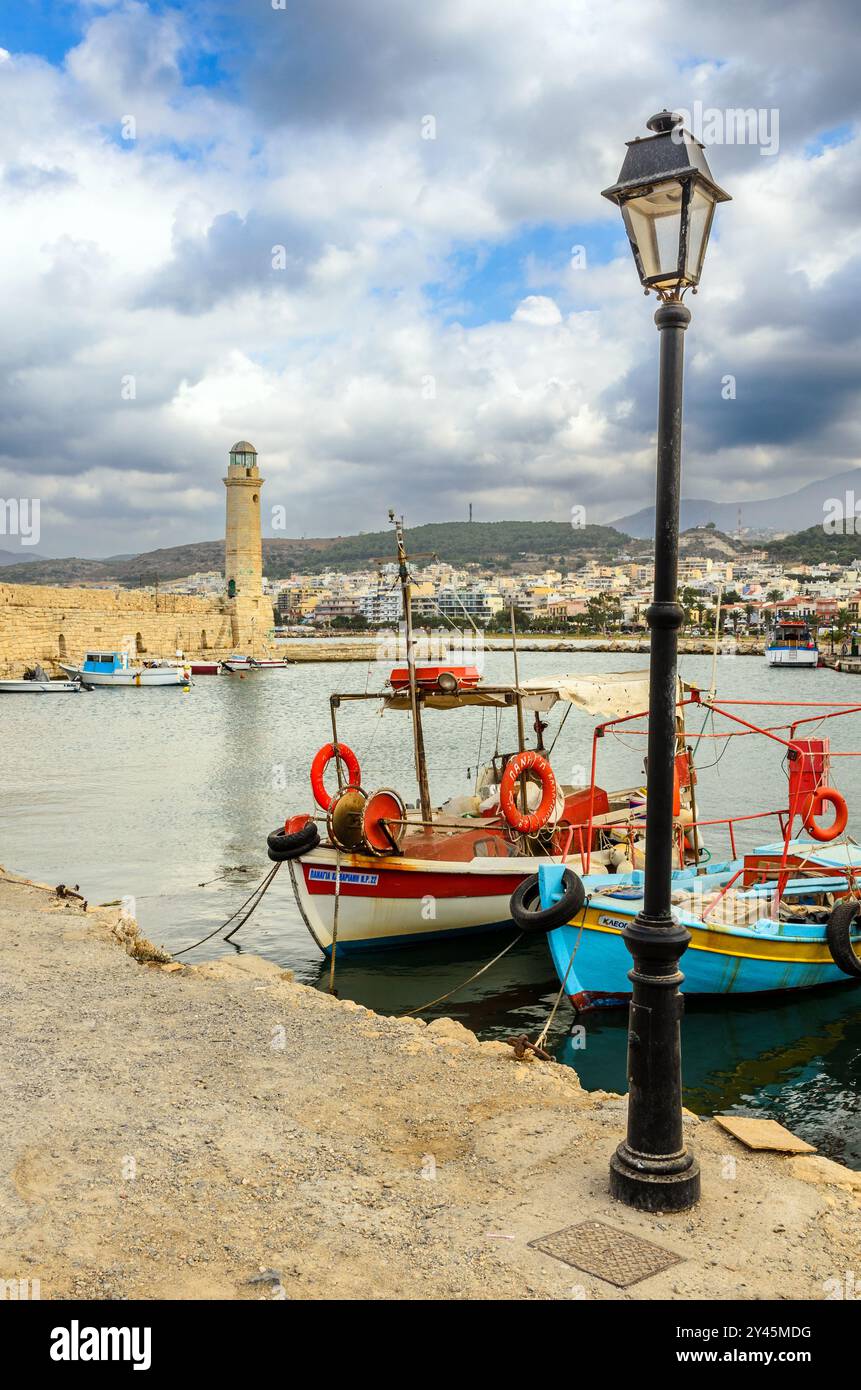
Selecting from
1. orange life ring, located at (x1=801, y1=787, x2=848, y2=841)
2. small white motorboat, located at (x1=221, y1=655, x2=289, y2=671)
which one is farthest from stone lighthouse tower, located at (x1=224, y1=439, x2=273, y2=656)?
orange life ring, located at (x1=801, y1=787, x2=848, y2=841)

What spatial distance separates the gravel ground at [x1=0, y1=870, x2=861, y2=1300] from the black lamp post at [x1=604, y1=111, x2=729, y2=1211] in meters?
0.24

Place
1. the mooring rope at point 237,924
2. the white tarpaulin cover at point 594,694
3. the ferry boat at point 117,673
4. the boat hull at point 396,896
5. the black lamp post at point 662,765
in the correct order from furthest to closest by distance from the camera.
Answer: the ferry boat at point 117,673
the white tarpaulin cover at point 594,694
the mooring rope at point 237,924
the boat hull at point 396,896
the black lamp post at point 662,765

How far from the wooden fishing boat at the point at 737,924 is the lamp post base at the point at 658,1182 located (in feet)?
15.6

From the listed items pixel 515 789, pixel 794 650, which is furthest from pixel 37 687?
pixel 794 650

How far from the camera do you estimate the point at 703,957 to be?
10125mm

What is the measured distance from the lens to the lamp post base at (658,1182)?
4668 millimetres

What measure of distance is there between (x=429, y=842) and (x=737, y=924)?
4.11 m

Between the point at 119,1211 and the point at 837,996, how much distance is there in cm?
856

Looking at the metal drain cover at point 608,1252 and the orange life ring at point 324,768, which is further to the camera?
the orange life ring at point 324,768

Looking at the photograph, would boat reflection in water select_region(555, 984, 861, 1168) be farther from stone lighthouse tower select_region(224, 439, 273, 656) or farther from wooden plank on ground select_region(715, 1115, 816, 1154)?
stone lighthouse tower select_region(224, 439, 273, 656)

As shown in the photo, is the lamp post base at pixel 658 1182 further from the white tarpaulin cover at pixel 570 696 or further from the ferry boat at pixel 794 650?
the ferry boat at pixel 794 650

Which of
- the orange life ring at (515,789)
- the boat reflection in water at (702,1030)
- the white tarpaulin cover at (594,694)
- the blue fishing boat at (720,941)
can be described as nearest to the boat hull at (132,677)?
the white tarpaulin cover at (594,694)

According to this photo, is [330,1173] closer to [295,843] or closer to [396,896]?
[295,843]

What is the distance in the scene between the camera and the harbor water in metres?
9.51
